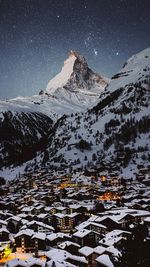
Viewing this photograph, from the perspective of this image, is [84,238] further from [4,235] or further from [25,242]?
[4,235]

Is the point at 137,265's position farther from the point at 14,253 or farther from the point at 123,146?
the point at 123,146

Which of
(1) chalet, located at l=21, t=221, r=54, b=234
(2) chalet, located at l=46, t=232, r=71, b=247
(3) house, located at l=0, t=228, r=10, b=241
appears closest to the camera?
(2) chalet, located at l=46, t=232, r=71, b=247

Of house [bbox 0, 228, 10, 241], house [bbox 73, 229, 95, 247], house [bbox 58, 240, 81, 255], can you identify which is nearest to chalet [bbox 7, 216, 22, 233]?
house [bbox 0, 228, 10, 241]

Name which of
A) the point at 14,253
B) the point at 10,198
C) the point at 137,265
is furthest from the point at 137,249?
the point at 10,198

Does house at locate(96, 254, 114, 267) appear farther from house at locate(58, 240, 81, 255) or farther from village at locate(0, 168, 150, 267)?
house at locate(58, 240, 81, 255)

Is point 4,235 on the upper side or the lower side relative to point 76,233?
lower

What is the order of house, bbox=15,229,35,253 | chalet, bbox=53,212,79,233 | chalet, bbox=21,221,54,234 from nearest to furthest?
house, bbox=15,229,35,253 → chalet, bbox=21,221,54,234 → chalet, bbox=53,212,79,233

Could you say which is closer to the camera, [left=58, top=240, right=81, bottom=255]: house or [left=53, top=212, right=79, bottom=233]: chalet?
[left=58, top=240, right=81, bottom=255]: house

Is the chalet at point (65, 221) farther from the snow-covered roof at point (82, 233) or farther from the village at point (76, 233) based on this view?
the snow-covered roof at point (82, 233)

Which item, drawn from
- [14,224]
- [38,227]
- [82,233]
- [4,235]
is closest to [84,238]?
[82,233]

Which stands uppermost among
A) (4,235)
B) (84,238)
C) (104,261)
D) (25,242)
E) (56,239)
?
(104,261)

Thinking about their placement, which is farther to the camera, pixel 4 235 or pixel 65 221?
pixel 65 221
